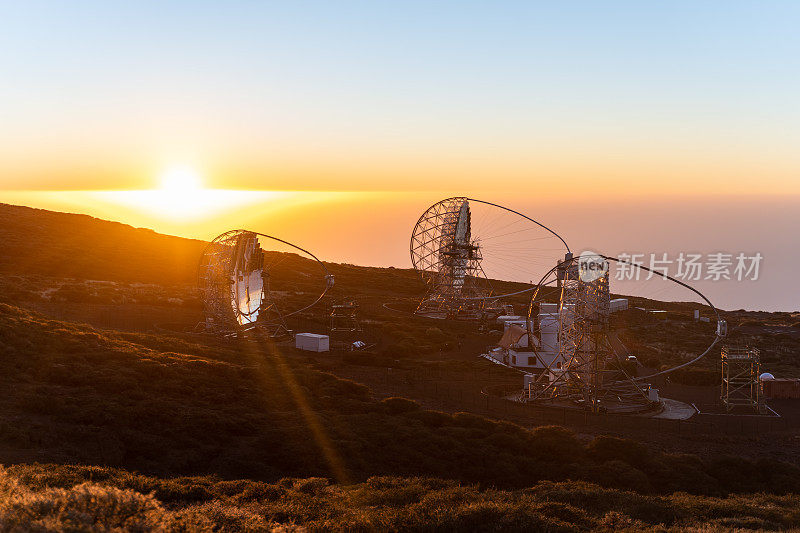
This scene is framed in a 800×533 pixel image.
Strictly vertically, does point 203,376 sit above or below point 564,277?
below

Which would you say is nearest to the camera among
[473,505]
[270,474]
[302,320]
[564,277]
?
[473,505]

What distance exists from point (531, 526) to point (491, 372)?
3491cm

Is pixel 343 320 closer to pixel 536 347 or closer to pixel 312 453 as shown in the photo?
pixel 536 347

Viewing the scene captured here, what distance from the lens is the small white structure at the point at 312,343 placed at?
56.9 metres

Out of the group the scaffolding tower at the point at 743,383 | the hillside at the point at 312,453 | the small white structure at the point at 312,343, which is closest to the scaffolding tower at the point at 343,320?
the small white structure at the point at 312,343

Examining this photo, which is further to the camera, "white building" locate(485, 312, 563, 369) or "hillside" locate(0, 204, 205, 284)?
"hillside" locate(0, 204, 205, 284)

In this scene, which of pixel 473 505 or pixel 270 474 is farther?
pixel 270 474

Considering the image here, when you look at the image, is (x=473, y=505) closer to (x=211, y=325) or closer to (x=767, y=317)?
(x=211, y=325)

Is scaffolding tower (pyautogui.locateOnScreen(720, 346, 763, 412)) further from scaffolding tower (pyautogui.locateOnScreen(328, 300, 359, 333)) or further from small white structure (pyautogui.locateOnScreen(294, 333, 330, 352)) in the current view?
scaffolding tower (pyautogui.locateOnScreen(328, 300, 359, 333))

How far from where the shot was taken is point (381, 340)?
214ft

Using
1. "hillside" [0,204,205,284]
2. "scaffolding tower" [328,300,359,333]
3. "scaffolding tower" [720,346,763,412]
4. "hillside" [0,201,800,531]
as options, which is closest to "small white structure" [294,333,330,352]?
"hillside" [0,201,800,531]

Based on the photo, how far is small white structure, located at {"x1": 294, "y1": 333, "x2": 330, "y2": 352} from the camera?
56938mm

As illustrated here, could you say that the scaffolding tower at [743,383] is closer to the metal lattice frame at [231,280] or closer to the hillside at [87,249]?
the metal lattice frame at [231,280]

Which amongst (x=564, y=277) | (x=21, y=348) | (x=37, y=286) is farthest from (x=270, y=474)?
(x=37, y=286)
